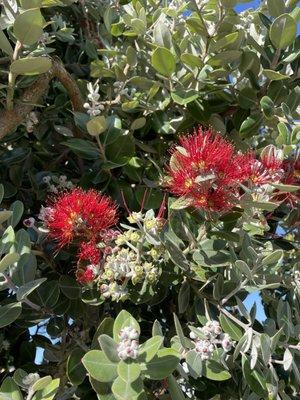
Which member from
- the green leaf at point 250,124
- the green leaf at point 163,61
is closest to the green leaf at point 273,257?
the green leaf at point 250,124

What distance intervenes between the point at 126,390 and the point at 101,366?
2.7 inches

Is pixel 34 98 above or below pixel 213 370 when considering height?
above

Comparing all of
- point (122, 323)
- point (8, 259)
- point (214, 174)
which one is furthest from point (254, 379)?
point (8, 259)

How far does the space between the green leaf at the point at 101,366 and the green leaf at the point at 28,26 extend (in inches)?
24.8

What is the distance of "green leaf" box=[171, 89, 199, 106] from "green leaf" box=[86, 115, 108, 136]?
17cm

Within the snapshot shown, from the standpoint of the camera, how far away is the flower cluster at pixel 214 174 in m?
1.21

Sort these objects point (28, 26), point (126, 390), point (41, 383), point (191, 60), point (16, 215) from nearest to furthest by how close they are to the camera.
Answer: point (126, 390)
point (41, 383)
point (28, 26)
point (16, 215)
point (191, 60)

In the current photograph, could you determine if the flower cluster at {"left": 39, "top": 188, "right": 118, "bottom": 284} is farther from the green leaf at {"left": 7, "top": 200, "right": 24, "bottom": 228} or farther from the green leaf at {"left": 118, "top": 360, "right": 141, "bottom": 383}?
the green leaf at {"left": 118, "top": 360, "right": 141, "bottom": 383}

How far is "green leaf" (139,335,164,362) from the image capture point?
43.7 inches

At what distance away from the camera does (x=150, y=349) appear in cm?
112

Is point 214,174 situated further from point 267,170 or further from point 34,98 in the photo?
point 34,98

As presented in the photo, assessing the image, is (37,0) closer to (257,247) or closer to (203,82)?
(203,82)

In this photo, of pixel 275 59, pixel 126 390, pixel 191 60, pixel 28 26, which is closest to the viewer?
pixel 126 390

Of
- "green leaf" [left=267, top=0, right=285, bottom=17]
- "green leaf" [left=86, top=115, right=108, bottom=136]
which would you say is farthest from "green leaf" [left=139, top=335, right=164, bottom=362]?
"green leaf" [left=267, top=0, right=285, bottom=17]
